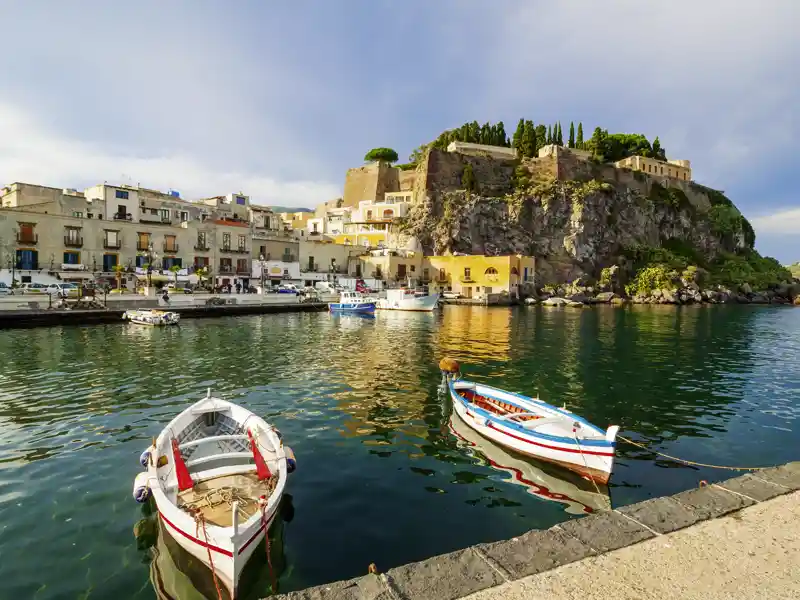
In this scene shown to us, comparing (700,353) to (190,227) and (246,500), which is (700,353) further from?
(190,227)

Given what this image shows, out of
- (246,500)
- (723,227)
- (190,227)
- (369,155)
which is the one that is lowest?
(246,500)

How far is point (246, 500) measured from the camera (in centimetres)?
684

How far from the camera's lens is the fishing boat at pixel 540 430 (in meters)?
8.92

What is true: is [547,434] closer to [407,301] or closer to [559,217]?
[407,301]

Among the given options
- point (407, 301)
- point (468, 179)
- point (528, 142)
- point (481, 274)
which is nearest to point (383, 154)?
point (468, 179)

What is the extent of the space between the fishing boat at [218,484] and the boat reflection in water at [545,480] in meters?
4.57

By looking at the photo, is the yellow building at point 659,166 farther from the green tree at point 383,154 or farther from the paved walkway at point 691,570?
the paved walkway at point 691,570

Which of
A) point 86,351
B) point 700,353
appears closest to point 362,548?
point 86,351

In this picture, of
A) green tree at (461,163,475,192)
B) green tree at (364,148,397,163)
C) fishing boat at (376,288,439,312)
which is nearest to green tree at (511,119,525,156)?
green tree at (461,163,475,192)

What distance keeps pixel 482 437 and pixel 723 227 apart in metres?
115

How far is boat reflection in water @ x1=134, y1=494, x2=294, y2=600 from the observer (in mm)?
5793

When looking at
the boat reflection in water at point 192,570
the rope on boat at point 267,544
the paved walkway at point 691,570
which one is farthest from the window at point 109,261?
the paved walkway at point 691,570

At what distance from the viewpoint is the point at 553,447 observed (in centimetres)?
959

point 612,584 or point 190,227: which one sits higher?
point 190,227
